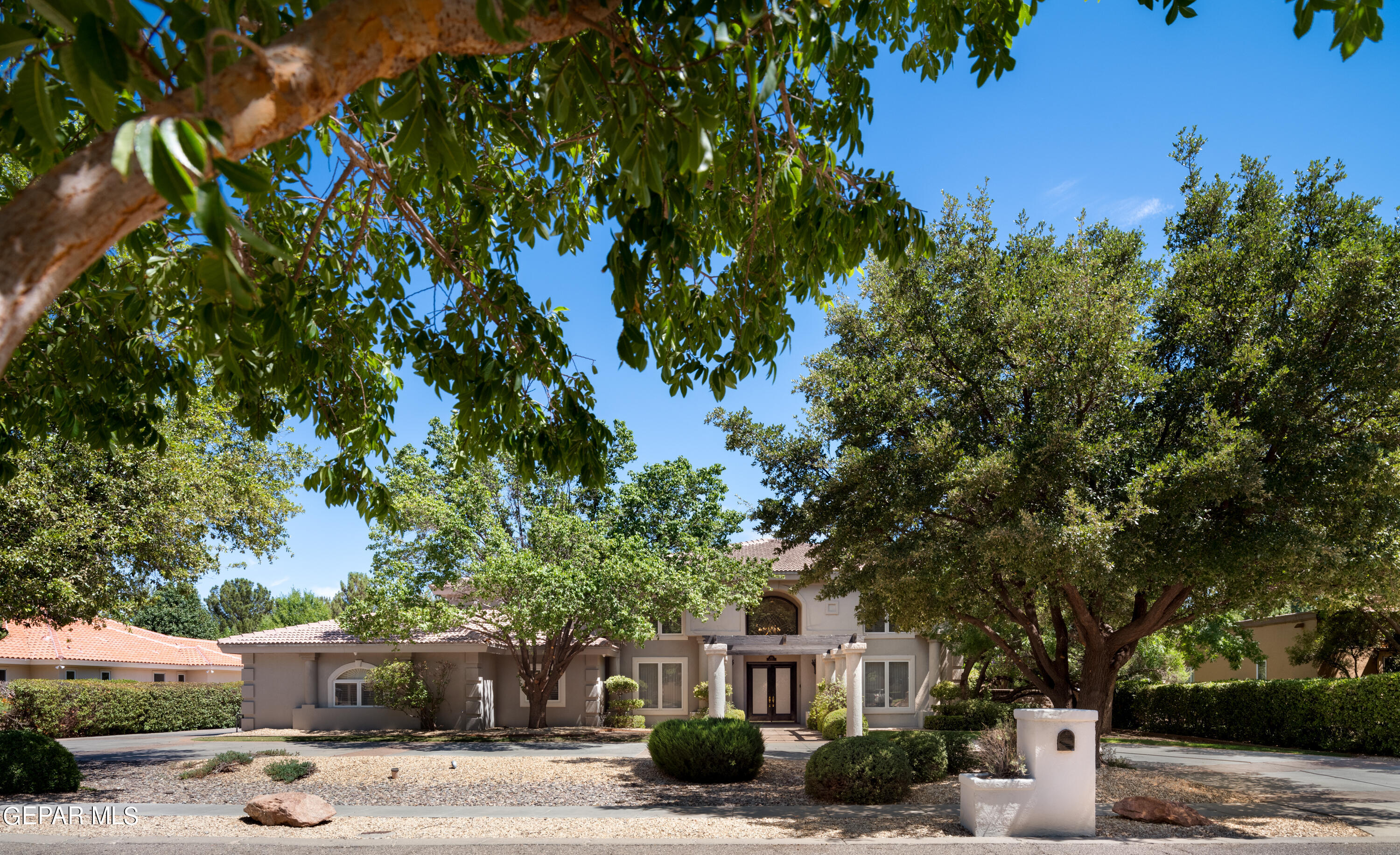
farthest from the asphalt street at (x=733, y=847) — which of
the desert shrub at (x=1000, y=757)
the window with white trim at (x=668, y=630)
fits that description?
the window with white trim at (x=668, y=630)

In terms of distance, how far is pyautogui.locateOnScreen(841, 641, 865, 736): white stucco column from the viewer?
895 inches

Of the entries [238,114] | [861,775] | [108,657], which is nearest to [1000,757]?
[861,775]

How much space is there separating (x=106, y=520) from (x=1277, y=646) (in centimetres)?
3385

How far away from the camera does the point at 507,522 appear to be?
2784 cm

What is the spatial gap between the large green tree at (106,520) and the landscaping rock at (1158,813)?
1319 centimetres

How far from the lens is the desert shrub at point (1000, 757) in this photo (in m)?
10.5

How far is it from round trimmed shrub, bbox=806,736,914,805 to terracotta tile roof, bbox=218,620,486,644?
56.0ft

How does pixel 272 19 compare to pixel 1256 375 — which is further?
pixel 1256 375

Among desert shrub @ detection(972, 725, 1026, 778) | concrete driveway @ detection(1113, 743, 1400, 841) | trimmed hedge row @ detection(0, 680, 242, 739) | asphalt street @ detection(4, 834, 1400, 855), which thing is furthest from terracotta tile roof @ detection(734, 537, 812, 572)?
trimmed hedge row @ detection(0, 680, 242, 739)

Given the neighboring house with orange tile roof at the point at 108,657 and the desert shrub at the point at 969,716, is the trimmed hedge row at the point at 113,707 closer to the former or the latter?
the neighboring house with orange tile roof at the point at 108,657

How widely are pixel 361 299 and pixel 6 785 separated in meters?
11.0

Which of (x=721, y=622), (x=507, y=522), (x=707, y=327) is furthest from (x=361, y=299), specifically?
(x=721, y=622)

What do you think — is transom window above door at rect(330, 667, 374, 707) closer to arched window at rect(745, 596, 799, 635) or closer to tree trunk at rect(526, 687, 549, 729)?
tree trunk at rect(526, 687, 549, 729)

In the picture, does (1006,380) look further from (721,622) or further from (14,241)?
(721,622)
